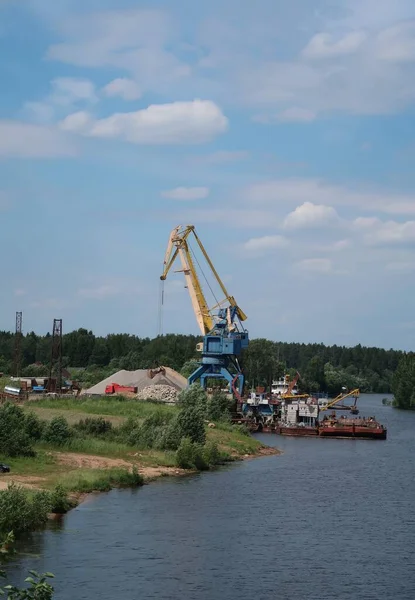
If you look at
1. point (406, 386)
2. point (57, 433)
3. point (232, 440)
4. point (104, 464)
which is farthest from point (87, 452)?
point (406, 386)

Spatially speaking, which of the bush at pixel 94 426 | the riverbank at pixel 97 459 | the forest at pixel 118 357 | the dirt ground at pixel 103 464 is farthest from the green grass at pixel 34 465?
the forest at pixel 118 357

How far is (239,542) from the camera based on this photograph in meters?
33.8

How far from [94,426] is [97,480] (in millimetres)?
16610

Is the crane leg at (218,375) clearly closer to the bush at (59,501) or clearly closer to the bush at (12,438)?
the bush at (12,438)

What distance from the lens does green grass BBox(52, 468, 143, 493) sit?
42616 mm

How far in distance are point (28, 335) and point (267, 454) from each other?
135 metres

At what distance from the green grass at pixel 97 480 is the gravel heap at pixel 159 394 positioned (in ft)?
143

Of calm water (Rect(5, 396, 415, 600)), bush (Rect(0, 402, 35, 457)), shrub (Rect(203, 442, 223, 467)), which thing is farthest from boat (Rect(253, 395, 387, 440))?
bush (Rect(0, 402, 35, 457))

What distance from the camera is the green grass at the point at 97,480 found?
42.6 metres

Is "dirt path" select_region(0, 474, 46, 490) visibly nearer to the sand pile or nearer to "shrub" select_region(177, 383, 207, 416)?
"shrub" select_region(177, 383, 207, 416)

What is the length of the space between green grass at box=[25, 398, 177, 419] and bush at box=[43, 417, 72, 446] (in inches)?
614

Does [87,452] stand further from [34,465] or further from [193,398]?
[193,398]

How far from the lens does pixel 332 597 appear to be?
26.8m

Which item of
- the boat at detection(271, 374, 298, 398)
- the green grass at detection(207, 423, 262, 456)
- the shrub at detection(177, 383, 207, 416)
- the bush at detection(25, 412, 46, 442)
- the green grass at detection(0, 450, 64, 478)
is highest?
the boat at detection(271, 374, 298, 398)
